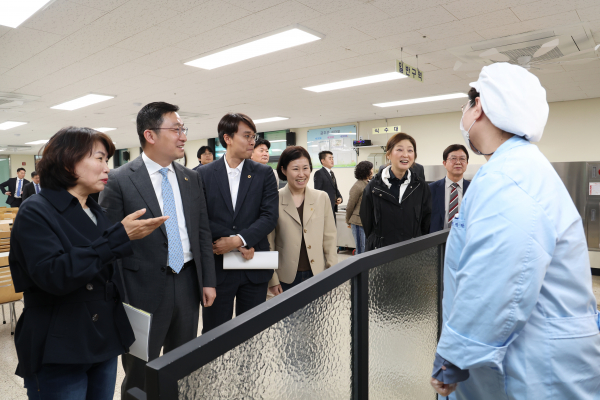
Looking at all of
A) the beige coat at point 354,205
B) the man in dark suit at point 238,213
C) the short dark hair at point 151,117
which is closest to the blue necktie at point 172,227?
the short dark hair at point 151,117

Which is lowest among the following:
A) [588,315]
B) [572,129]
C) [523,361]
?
[523,361]

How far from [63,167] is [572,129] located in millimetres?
8946

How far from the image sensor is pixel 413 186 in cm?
278

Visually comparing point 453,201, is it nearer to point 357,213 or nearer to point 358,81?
point 357,213

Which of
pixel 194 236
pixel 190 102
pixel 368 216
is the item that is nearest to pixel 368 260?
pixel 194 236

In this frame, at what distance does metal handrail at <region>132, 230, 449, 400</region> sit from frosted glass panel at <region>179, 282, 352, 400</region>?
1.0 inches

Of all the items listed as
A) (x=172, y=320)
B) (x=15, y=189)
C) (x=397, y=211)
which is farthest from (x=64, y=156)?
(x=15, y=189)

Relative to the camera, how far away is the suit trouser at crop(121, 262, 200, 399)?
1688 mm

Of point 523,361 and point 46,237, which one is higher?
point 46,237

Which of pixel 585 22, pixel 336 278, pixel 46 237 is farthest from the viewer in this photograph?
pixel 585 22

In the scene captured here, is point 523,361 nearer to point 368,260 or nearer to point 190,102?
point 368,260

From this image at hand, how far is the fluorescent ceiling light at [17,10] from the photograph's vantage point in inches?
130

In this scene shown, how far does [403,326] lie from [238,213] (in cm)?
106

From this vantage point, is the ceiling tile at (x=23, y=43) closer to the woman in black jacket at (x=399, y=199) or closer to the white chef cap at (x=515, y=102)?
the woman in black jacket at (x=399, y=199)
